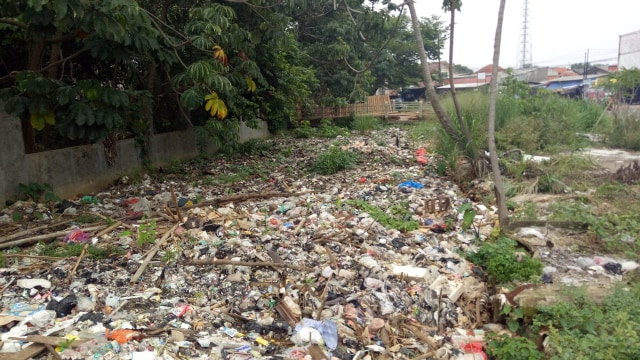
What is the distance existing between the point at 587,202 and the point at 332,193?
3.08 m

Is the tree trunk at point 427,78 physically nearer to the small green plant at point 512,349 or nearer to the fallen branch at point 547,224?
the fallen branch at point 547,224

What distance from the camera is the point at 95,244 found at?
400 centimetres

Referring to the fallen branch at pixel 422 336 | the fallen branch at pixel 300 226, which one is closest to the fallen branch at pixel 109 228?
the fallen branch at pixel 300 226

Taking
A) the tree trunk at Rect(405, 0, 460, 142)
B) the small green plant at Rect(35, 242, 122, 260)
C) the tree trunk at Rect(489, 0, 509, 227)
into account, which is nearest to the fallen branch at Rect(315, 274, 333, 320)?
the small green plant at Rect(35, 242, 122, 260)

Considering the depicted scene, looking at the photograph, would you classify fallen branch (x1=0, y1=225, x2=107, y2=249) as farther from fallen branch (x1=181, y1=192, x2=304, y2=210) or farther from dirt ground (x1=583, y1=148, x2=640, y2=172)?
dirt ground (x1=583, y1=148, x2=640, y2=172)

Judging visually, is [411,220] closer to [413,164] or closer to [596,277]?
[596,277]

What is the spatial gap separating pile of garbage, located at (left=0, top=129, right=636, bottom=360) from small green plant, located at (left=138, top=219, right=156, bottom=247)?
0.02 m

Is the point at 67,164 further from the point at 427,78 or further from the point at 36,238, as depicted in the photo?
the point at 427,78

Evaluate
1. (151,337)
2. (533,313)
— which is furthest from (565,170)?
(151,337)

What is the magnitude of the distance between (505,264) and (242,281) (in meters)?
2.04

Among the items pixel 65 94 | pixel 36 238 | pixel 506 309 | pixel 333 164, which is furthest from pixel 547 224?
pixel 65 94

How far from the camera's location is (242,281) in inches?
136

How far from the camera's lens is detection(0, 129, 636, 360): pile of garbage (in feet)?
8.96

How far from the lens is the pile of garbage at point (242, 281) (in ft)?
8.96
